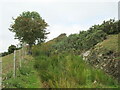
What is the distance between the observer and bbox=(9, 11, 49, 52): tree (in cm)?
2484

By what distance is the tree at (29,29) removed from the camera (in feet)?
81.5

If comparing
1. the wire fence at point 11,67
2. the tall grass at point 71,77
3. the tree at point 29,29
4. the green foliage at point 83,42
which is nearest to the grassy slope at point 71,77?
the tall grass at point 71,77

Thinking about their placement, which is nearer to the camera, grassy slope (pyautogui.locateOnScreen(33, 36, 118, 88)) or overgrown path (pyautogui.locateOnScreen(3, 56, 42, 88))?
grassy slope (pyautogui.locateOnScreen(33, 36, 118, 88))

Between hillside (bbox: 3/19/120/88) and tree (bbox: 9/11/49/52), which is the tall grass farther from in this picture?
tree (bbox: 9/11/49/52)

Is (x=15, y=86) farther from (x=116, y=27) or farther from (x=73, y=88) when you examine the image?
(x=116, y=27)

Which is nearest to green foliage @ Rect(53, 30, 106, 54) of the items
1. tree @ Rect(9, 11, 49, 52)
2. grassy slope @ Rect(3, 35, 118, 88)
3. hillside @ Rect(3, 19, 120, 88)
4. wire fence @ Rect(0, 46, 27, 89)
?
hillside @ Rect(3, 19, 120, 88)

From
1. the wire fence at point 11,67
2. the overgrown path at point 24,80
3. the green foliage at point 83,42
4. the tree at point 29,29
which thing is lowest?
the overgrown path at point 24,80

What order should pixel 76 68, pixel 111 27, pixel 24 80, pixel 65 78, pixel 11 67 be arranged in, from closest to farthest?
1. pixel 65 78
2. pixel 76 68
3. pixel 24 80
4. pixel 11 67
5. pixel 111 27

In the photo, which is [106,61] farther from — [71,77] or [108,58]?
[71,77]

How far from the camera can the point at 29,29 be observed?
2470 centimetres

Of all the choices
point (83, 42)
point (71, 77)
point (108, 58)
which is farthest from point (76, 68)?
point (83, 42)

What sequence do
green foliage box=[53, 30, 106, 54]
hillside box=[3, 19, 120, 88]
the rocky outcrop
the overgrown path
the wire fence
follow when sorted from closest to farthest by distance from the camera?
hillside box=[3, 19, 120, 88] → the overgrown path → the wire fence → the rocky outcrop → green foliage box=[53, 30, 106, 54]

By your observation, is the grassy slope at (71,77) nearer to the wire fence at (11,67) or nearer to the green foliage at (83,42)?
the wire fence at (11,67)

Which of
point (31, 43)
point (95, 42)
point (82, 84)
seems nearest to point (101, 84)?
point (82, 84)
